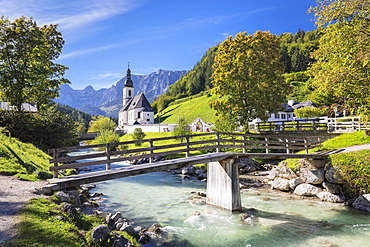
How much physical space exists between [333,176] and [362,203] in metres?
2.38

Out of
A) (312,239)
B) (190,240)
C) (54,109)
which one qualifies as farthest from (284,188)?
(54,109)

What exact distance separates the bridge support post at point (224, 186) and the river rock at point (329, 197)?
5605mm


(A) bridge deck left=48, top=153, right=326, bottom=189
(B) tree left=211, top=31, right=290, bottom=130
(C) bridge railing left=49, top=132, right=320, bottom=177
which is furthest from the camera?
(B) tree left=211, top=31, right=290, bottom=130

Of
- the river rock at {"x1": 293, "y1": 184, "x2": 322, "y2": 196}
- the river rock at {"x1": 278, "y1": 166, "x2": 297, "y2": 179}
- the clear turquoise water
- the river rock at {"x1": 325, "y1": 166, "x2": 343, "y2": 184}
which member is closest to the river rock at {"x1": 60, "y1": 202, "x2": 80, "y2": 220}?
→ the clear turquoise water

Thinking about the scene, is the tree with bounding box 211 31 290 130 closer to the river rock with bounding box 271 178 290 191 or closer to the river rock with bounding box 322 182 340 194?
the river rock with bounding box 271 178 290 191

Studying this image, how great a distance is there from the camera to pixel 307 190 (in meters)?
16.1

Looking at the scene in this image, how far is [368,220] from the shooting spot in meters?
12.0

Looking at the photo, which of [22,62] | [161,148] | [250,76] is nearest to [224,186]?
[161,148]

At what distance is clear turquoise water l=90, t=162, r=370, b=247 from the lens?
1020 cm

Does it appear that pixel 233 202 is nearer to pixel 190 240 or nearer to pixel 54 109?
pixel 190 240

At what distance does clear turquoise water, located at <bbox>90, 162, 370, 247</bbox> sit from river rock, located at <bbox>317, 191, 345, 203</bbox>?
521mm

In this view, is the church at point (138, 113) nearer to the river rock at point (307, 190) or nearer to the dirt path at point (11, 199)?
the river rock at point (307, 190)

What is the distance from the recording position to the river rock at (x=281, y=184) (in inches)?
689

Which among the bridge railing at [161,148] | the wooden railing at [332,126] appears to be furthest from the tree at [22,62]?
the wooden railing at [332,126]
